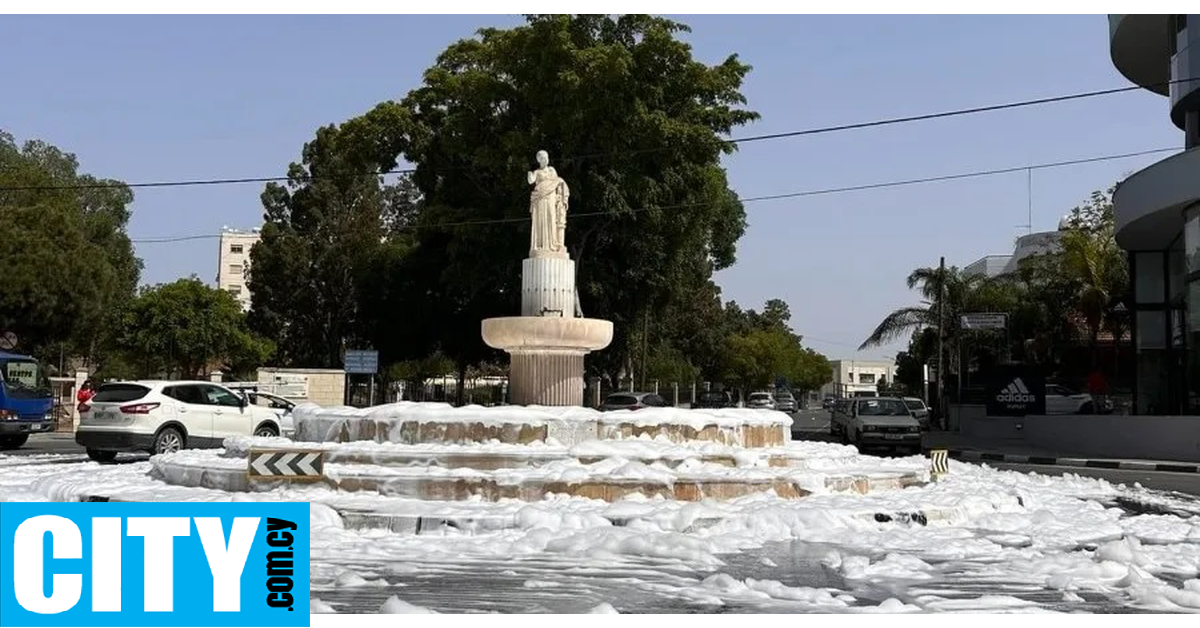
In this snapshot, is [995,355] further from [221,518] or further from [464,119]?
[221,518]

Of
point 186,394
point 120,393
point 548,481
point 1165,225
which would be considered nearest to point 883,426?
point 1165,225

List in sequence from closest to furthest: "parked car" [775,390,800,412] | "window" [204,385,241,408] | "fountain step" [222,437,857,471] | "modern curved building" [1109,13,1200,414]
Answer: "fountain step" [222,437,857,471]
"window" [204,385,241,408]
"modern curved building" [1109,13,1200,414]
"parked car" [775,390,800,412]

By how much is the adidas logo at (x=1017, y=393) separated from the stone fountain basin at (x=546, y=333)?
21329mm

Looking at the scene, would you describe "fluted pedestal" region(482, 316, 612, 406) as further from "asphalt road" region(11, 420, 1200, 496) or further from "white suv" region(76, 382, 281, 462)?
"asphalt road" region(11, 420, 1200, 496)

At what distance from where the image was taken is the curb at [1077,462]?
71.3 feet

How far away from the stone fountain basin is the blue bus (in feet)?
49.4

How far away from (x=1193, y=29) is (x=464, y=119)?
742 inches

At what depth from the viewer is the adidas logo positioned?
3284 cm

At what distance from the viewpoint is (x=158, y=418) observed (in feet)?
60.2

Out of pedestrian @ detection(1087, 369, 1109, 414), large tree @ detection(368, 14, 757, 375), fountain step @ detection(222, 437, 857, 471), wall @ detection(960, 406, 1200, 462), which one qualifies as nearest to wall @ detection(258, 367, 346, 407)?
large tree @ detection(368, 14, 757, 375)

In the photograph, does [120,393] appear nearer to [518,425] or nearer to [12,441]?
[12,441]

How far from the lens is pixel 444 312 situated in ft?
126

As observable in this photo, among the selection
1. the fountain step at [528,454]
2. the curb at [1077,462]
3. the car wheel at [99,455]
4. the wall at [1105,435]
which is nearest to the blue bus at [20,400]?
the car wheel at [99,455]
